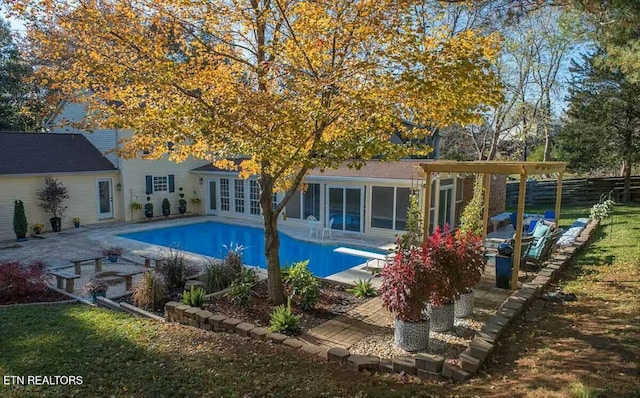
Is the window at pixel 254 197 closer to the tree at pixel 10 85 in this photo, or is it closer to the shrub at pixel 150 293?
the shrub at pixel 150 293

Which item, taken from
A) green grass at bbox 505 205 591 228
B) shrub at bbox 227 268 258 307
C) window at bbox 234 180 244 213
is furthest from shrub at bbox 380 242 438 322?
window at bbox 234 180 244 213

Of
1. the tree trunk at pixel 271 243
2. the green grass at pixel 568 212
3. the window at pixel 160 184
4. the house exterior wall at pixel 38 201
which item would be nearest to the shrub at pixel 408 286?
the tree trunk at pixel 271 243

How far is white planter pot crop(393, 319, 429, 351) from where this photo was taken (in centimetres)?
529

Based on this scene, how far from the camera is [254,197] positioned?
20.7 metres

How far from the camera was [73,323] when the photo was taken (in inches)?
253

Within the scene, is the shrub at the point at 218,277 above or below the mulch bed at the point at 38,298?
above

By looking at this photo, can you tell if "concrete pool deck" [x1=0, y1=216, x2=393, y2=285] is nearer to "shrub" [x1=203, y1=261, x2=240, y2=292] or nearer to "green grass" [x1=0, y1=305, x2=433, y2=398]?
"shrub" [x1=203, y1=261, x2=240, y2=292]

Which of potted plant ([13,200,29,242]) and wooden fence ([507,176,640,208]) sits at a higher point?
wooden fence ([507,176,640,208])

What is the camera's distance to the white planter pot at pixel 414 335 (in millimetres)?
5285

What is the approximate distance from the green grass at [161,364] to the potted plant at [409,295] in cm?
97

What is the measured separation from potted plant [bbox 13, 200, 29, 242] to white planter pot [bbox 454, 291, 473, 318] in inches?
647

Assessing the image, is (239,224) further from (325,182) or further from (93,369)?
(93,369)

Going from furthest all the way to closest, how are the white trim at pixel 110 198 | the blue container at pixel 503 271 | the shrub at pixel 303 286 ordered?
the white trim at pixel 110 198
the blue container at pixel 503 271
the shrub at pixel 303 286

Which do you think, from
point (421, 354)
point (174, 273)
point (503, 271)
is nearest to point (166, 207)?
point (174, 273)
